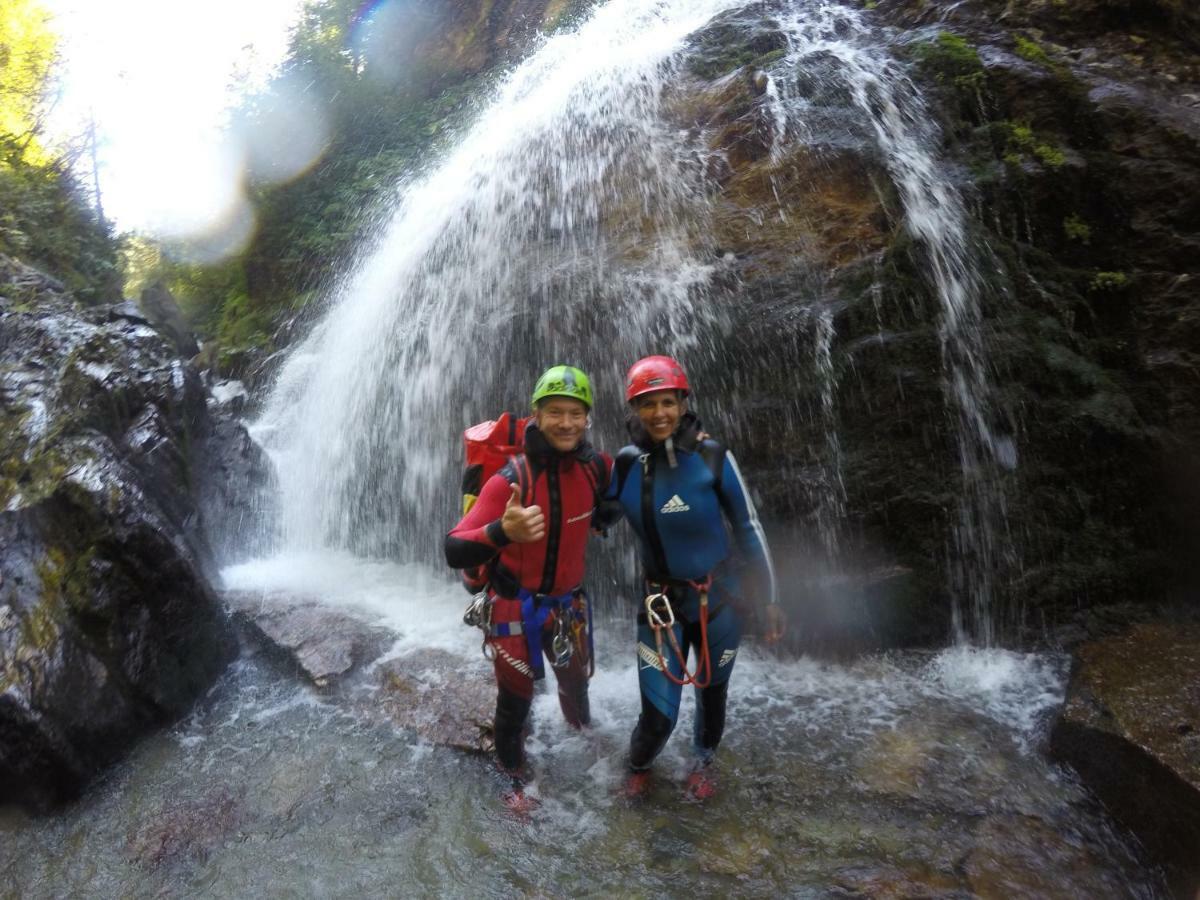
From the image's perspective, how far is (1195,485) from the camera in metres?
4.49

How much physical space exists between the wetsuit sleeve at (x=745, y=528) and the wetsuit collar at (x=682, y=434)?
7.8 inches

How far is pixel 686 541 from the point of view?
310 centimetres

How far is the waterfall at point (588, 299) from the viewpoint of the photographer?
485 centimetres

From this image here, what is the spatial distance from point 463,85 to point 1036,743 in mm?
18126

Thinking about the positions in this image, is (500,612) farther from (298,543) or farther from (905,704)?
(298,543)

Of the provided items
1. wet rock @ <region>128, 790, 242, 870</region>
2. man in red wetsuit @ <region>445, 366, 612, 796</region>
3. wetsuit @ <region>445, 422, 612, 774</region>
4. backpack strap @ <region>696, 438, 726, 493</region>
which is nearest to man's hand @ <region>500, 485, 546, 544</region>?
man in red wetsuit @ <region>445, 366, 612, 796</region>

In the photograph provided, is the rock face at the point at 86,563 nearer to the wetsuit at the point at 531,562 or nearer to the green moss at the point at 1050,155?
the wetsuit at the point at 531,562

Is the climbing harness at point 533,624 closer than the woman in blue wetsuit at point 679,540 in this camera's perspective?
No

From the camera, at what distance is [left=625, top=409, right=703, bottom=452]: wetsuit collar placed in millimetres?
3027

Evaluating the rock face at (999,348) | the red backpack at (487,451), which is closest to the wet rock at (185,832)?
the red backpack at (487,451)

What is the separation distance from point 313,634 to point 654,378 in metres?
3.79

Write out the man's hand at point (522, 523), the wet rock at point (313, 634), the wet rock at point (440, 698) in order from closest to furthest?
the man's hand at point (522, 523) < the wet rock at point (440, 698) < the wet rock at point (313, 634)

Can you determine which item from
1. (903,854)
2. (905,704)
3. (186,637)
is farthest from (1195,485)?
(186,637)

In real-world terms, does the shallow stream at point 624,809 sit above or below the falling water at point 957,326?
below
